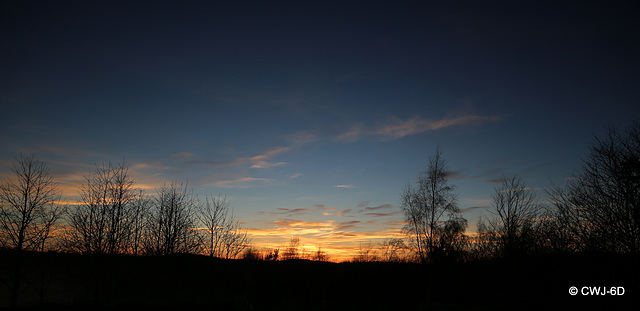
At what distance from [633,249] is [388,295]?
1700 centimetres

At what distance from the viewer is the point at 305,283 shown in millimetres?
34375

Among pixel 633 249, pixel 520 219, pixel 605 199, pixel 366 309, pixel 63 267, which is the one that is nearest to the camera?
pixel 633 249

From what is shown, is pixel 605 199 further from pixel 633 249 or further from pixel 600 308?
pixel 600 308

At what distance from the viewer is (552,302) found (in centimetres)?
2258

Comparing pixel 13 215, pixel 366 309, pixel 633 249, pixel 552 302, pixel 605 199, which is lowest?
pixel 366 309

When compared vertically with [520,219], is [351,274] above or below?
below

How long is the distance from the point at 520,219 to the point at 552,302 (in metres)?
17.6

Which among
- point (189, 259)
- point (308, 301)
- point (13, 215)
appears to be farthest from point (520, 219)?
point (13, 215)

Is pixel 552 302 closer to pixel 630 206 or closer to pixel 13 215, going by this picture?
pixel 630 206

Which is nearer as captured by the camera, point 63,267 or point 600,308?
point 600,308

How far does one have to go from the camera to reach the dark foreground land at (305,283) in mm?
21875

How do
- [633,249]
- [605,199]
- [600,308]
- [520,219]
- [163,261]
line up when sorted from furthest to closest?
[520,219] < [163,261] < [605,199] < [633,249] < [600,308]

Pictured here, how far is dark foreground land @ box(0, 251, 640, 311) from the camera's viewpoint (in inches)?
861

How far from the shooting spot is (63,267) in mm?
30391
